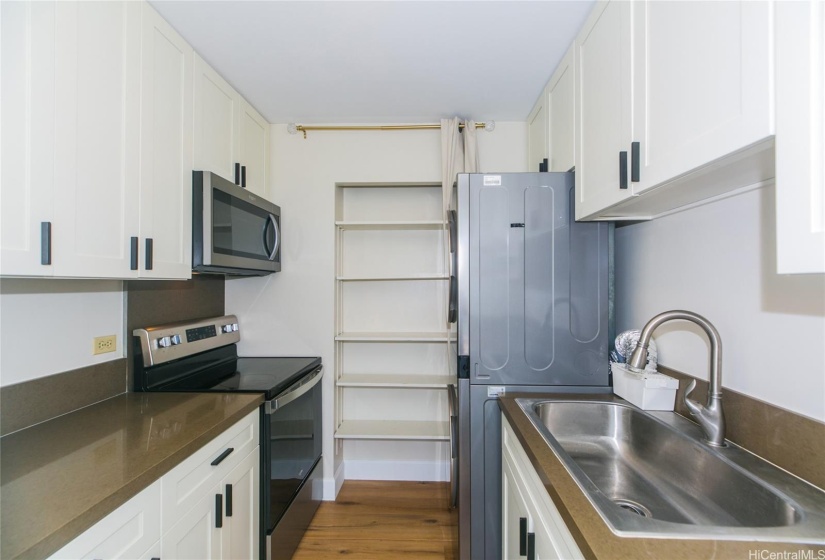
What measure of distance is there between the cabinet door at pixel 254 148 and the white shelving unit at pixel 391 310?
1.72ft

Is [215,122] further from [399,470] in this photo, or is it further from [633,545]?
[399,470]

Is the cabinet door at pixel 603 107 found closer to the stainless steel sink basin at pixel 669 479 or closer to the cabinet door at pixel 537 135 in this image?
the cabinet door at pixel 537 135

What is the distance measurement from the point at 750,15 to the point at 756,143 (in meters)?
0.25

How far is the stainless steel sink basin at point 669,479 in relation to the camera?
735mm

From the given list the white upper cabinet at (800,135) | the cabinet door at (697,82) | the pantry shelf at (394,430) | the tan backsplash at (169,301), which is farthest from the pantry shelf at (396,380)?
the white upper cabinet at (800,135)

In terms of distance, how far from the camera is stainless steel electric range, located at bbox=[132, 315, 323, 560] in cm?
165

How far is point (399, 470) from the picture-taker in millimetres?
2641

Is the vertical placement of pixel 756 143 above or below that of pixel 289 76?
below

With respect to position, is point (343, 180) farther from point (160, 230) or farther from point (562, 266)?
point (562, 266)

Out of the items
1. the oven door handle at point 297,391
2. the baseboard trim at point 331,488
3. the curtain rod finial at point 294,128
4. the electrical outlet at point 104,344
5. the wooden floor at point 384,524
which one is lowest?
the wooden floor at point 384,524

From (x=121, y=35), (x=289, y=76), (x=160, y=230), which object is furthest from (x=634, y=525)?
(x=289, y=76)

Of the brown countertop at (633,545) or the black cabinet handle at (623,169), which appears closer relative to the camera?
the brown countertop at (633,545)

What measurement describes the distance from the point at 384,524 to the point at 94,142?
231 cm

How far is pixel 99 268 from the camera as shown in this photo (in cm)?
117
